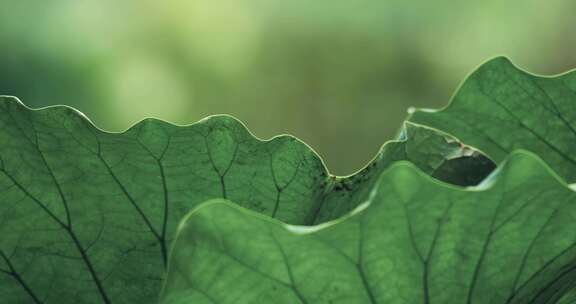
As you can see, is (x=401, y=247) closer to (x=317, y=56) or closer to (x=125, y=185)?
(x=125, y=185)

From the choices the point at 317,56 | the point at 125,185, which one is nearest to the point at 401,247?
the point at 125,185

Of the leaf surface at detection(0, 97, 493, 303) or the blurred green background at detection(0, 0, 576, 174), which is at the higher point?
the leaf surface at detection(0, 97, 493, 303)

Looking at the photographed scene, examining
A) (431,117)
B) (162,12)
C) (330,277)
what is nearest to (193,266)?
(330,277)

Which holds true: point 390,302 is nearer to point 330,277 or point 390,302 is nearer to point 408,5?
point 330,277

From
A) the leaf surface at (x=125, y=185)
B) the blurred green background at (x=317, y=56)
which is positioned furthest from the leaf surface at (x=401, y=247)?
the blurred green background at (x=317, y=56)

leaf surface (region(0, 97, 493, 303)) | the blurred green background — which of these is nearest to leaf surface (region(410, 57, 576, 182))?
leaf surface (region(0, 97, 493, 303))

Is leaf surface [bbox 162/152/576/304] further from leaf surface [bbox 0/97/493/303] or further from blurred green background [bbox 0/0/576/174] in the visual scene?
blurred green background [bbox 0/0/576/174]
